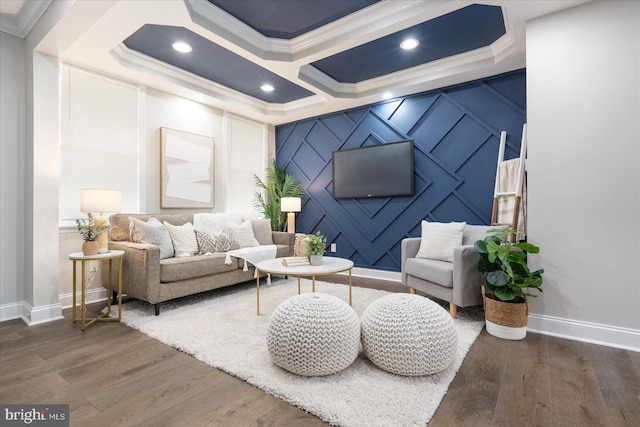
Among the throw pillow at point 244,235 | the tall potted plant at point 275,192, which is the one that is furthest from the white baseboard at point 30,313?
the tall potted plant at point 275,192

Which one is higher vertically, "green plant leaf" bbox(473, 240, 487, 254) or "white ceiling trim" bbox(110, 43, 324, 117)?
"white ceiling trim" bbox(110, 43, 324, 117)

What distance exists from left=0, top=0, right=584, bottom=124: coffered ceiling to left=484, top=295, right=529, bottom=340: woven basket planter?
7.41 ft

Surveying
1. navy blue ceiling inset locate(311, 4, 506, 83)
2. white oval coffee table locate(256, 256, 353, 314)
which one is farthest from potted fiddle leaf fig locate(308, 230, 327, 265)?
navy blue ceiling inset locate(311, 4, 506, 83)

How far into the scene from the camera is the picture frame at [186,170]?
3.93 meters

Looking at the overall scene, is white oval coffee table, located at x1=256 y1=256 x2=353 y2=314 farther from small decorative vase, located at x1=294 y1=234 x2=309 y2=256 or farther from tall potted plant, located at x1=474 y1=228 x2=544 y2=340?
tall potted plant, located at x1=474 y1=228 x2=544 y2=340

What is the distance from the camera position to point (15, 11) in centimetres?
264

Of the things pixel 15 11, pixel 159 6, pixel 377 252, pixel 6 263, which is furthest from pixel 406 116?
pixel 6 263

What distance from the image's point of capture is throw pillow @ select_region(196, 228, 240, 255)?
3430 millimetres

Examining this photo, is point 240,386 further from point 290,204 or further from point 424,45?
point 424,45

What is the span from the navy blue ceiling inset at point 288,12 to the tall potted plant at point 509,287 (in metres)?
2.30

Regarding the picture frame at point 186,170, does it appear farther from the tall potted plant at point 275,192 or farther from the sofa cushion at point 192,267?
the sofa cushion at point 192,267

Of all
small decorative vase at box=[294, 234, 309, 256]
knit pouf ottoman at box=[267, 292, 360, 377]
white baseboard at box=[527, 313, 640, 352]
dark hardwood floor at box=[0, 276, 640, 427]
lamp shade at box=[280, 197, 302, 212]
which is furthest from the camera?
lamp shade at box=[280, 197, 302, 212]

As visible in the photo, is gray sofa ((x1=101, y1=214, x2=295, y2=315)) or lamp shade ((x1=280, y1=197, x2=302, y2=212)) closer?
gray sofa ((x1=101, y1=214, x2=295, y2=315))

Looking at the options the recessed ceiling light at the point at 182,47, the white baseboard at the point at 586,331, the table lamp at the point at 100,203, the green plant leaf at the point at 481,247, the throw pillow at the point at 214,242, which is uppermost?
the recessed ceiling light at the point at 182,47
